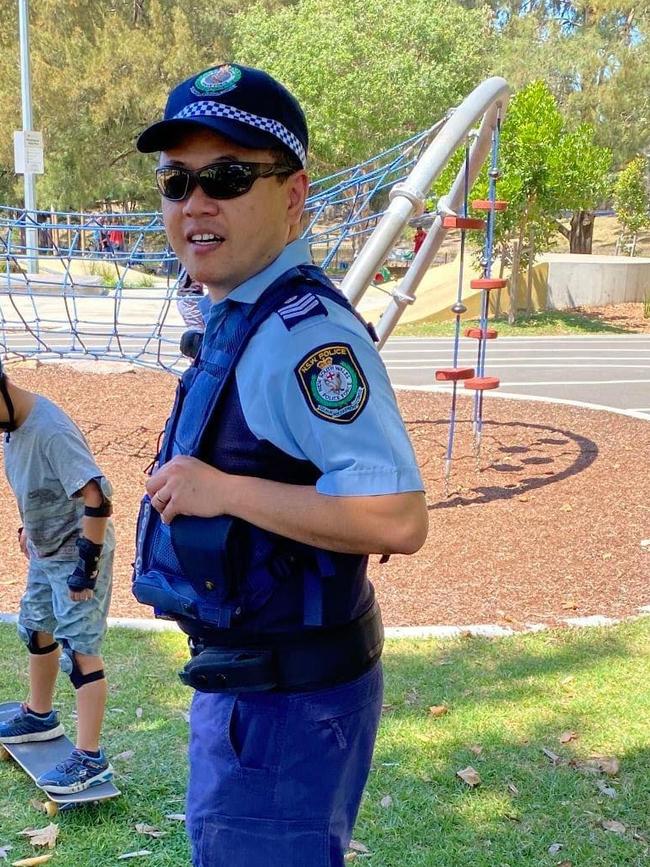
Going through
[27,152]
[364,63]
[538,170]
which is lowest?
[538,170]

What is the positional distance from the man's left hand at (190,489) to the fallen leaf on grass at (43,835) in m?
1.92

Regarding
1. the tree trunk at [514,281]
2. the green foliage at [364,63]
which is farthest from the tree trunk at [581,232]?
the tree trunk at [514,281]

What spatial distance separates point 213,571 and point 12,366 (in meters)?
11.4

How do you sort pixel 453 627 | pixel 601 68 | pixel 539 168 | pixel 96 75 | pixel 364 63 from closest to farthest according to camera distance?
pixel 453 627
pixel 539 168
pixel 364 63
pixel 96 75
pixel 601 68

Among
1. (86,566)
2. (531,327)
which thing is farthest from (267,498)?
(531,327)

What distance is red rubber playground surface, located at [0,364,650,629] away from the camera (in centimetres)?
529

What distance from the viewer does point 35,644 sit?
347 cm

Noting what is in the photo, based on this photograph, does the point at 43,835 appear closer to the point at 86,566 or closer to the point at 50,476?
the point at 86,566

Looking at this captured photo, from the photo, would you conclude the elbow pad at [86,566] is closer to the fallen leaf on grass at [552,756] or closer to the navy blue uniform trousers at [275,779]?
the navy blue uniform trousers at [275,779]

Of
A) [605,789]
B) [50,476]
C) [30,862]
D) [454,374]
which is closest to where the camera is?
[30,862]

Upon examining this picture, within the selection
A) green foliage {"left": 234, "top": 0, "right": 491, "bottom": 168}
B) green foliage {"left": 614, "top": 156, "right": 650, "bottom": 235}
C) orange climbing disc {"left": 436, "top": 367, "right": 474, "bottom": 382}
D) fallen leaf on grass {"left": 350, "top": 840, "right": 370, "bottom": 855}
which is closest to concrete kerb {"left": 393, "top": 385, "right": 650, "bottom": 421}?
orange climbing disc {"left": 436, "top": 367, "right": 474, "bottom": 382}

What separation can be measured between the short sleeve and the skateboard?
37.5 inches

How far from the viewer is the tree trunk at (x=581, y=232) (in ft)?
105

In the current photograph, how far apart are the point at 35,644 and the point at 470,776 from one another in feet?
5.11
